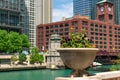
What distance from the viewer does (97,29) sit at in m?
177

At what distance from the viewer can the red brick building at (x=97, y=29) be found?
167663 mm

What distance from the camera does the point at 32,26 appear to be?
194500mm

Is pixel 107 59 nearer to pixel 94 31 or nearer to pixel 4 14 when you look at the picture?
pixel 94 31

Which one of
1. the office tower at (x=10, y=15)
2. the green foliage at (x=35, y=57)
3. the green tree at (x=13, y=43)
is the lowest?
the green foliage at (x=35, y=57)

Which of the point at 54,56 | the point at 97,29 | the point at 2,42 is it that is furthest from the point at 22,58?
the point at 97,29

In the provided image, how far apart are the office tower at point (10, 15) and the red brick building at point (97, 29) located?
37762mm

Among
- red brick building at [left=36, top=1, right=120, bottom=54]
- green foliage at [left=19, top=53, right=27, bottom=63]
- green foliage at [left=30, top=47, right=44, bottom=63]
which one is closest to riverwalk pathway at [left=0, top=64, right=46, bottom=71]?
green foliage at [left=30, top=47, right=44, bottom=63]

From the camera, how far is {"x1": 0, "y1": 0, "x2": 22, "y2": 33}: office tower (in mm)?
130000

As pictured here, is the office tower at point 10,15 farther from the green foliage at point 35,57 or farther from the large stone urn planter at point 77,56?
the large stone urn planter at point 77,56

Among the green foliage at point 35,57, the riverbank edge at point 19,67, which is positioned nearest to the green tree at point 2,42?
the green foliage at point 35,57

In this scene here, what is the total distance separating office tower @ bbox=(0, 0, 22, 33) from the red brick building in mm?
37762

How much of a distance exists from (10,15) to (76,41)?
120 m

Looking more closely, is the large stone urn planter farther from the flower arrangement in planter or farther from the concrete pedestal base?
the concrete pedestal base

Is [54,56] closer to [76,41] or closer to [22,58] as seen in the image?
[22,58]
